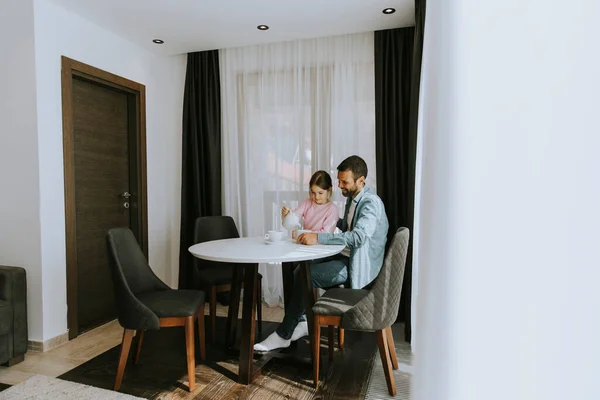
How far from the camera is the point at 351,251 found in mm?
2416

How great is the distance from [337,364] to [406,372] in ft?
1.36

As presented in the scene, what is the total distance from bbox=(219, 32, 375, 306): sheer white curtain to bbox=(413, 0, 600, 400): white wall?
324 centimetres

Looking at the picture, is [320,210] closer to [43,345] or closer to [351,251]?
[351,251]

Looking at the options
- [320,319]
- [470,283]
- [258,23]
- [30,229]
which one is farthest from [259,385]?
[258,23]

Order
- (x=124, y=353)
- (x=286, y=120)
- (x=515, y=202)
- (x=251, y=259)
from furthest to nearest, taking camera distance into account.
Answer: (x=286, y=120)
(x=124, y=353)
(x=251, y=259)
(x=515, y=202)

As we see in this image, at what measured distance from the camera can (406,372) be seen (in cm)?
229

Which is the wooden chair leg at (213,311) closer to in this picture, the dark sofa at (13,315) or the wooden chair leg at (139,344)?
the wooden chair leg at (139,344)

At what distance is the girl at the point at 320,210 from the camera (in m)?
2.87

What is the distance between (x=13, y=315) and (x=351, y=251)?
85.4 inches

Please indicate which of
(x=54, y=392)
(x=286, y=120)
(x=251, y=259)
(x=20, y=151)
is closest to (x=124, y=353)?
(x=54, y=392)

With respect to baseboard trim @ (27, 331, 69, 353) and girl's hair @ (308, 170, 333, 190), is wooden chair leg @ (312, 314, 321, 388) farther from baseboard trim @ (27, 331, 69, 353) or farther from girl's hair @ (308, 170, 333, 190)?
baseboard trim @ (27, 331, 69, 353)

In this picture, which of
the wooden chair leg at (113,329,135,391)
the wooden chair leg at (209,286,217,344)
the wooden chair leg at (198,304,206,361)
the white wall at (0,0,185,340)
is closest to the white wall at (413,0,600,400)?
the wooden chair leg at (113,329,135,391)

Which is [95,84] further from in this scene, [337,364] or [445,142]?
[445,142]

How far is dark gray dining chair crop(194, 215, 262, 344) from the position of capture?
2.84 meters
